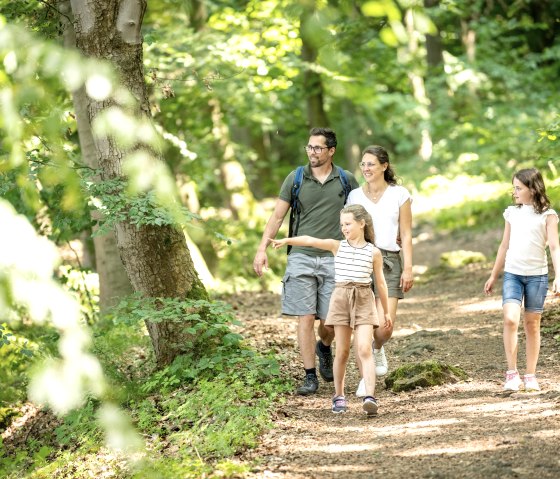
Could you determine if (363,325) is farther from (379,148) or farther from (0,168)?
(0,168)

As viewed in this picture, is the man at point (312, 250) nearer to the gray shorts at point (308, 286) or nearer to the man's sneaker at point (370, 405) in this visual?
the gray shorts at point (308, 286)

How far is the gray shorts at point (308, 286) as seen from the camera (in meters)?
6.86

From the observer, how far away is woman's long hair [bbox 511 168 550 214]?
6.10 meters

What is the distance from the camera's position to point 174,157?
15.6m

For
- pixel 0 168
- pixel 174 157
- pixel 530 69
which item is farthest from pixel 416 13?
pixel 530 69

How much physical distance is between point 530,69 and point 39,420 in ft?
57.5

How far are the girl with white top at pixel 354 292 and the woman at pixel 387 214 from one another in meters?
0.49

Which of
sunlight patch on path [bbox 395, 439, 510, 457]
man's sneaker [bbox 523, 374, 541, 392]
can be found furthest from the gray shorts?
sunlight patch on path [bbox 395, 439, 510, 457]

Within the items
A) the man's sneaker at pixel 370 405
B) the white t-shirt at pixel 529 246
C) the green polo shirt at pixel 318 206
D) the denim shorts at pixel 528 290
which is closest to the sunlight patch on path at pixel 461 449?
the man's sneaker at pixel 370 405

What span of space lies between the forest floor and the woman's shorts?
0.88 m

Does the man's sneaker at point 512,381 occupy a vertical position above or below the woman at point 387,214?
below

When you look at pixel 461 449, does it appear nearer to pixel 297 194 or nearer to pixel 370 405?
pixel 370 405

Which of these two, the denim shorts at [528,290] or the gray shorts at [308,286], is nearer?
the denim shorts at [528,290]

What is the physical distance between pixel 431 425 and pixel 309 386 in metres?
Answer: 1.48
